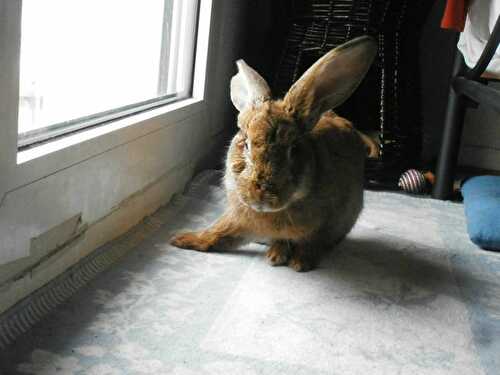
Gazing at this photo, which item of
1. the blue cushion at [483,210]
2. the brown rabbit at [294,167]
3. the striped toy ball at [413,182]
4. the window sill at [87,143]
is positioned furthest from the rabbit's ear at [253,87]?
the striped toy ball at [413,182]

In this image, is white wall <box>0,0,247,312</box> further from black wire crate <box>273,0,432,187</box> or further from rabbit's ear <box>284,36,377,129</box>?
rabbit's ear <box>284,36,377,129</box>

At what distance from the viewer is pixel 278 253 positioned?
1348 mm

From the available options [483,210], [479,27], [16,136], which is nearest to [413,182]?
[483,210]

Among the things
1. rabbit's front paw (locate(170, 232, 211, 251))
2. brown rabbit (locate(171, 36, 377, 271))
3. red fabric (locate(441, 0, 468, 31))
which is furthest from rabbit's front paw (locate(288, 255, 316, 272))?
red fabric (locate(441, 0, 468, 31))

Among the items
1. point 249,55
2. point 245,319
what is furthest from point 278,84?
point 245,319

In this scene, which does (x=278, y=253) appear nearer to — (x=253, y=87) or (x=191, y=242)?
(x=191, y=242)

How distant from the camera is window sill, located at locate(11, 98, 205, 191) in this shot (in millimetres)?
995

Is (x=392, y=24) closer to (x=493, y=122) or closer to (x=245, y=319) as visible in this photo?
(x=493, y=122)

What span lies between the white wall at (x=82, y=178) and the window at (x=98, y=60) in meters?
0.05

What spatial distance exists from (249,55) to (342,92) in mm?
1204

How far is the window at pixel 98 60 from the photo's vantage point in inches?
42.9

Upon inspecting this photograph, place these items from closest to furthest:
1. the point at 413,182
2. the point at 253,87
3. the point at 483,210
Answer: the point at 253,87, the point at 483,210, the point at 413,182

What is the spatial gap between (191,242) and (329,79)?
0.49 m

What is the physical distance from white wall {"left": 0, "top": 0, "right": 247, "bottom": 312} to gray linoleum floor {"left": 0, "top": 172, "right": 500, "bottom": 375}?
0.09 m
